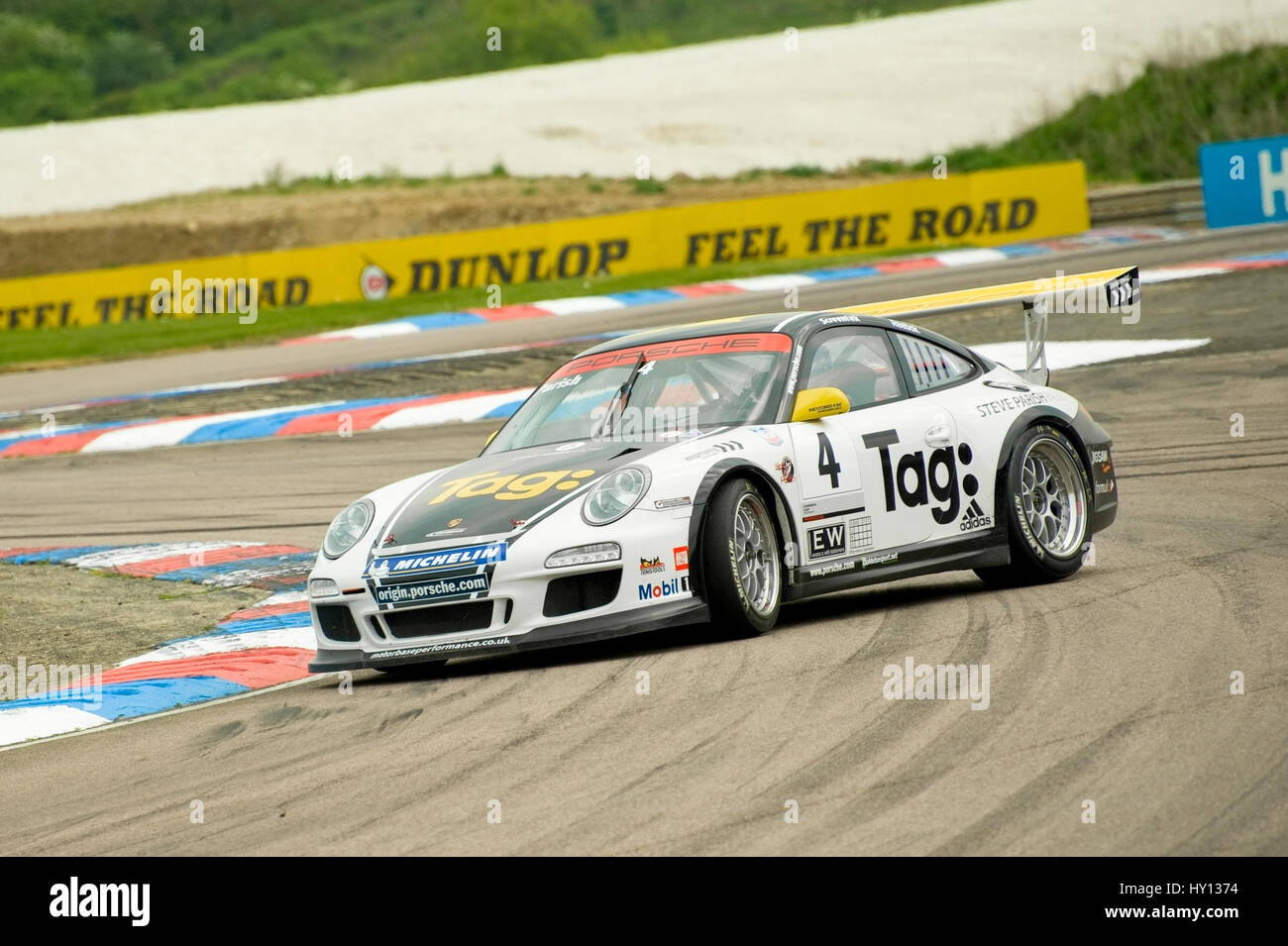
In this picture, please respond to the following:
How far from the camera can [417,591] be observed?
22.3 ft

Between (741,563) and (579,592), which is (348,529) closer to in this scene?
(579,592)

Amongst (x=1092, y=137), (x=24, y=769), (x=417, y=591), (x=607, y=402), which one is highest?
(x=1092, y=137)

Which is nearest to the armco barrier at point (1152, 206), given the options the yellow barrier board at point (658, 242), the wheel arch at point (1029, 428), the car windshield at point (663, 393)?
the yellow barrier board at point (658, 242)

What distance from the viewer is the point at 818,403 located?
7270 millimetres

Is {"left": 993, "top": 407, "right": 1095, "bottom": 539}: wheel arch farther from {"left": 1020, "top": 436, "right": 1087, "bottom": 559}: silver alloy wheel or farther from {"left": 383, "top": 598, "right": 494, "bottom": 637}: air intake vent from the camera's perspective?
{"left": 383, "top": 598, "right": 494, "bottom": 637}: air intake vent

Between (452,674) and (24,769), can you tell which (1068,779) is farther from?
(24,769)

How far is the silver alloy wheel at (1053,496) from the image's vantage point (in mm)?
8125

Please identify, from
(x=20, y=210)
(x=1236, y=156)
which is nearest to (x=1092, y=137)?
(x=1236, y=156)

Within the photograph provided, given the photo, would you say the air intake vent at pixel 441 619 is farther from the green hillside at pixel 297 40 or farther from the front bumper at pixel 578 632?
the green hillside at pixel 297 40

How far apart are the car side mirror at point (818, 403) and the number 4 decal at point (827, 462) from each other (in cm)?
11

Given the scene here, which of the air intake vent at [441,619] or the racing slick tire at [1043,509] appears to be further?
the racing slick tire at [1043,509]

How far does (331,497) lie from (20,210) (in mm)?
39551

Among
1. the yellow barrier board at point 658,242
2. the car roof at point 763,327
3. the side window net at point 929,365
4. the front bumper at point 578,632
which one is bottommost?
the front bumper at point 578,632

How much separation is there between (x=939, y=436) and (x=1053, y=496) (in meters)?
0.81
